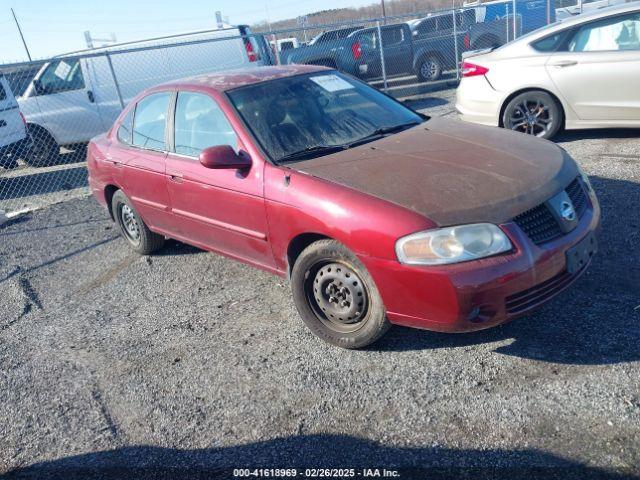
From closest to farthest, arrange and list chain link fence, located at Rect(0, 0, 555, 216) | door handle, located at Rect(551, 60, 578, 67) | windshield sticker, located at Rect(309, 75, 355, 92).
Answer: windshield sticker, located at Rect(309, 75, 355, 92) → door handle, located at Rect(551, 60, 578, 67) → chain link fence, located at Rect(0, 0, 555, 216)

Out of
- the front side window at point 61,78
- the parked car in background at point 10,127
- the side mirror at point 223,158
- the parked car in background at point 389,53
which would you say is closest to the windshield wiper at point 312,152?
the side mirror at point 223,158

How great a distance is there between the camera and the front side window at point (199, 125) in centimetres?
407

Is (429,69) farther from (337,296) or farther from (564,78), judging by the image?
(337,296)

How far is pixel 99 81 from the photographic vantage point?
33.7 ft

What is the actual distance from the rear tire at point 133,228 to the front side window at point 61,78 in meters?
5.85

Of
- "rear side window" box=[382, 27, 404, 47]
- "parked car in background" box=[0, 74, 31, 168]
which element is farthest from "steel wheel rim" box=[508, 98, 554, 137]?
"rear side window" box=[382, 27, 404, 47]

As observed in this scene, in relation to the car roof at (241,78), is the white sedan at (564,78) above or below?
below

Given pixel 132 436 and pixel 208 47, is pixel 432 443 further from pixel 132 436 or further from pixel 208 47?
pixel 208 47

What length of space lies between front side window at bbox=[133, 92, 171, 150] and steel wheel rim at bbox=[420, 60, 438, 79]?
11.9 metres

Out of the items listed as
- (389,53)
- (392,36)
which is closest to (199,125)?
(389,53)

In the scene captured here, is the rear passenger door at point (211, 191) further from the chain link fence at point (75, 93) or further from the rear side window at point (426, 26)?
the rear side window at point (426, 26)

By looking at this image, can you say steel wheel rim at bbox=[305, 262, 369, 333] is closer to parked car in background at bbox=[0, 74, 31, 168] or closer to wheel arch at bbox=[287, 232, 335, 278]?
wheel arch at bbox=[287, 232, 335, 278]

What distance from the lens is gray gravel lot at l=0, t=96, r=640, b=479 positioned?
2627 millimetres

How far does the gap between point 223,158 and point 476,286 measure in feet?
5.96
